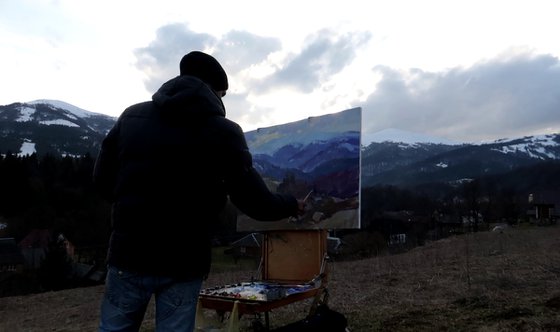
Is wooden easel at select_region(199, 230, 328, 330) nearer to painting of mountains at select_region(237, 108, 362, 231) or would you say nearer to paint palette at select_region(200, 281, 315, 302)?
painting of mountains at select_region(237, 108, 362, 231)

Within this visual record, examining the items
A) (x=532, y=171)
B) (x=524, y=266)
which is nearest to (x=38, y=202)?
(x=524, y=266)

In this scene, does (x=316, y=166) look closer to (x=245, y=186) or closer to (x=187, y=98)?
(x=245, y=186)

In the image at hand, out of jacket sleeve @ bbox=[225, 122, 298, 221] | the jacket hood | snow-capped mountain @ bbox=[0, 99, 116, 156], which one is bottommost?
jacket sleeve @ bbox=[225, 122, 298, 221]

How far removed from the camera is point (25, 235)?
45.4m

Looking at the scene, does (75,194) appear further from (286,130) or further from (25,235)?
(286,130)

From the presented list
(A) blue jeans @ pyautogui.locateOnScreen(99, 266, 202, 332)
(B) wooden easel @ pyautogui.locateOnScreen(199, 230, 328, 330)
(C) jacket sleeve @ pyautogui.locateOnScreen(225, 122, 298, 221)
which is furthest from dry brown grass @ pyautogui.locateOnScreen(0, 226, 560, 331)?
(A) blue jeans @ pyautogui.locateOnScreen(99, 266, 202, 332)

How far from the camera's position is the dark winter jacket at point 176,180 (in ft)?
6.16

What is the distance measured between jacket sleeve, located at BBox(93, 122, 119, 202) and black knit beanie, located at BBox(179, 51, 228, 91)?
430 millimetres

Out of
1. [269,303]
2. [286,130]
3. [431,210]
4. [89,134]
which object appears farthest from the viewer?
[89,134]

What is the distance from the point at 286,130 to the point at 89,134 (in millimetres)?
165034

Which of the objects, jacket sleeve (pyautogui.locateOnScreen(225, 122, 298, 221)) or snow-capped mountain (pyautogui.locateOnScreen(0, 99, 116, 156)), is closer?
jacket sleeve (pyautogui.locateOnScreen(225, 122, 298, 221))

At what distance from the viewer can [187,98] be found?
200 centimetres

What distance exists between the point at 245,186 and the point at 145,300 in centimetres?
63

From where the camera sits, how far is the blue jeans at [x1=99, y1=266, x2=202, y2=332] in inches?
74.9
